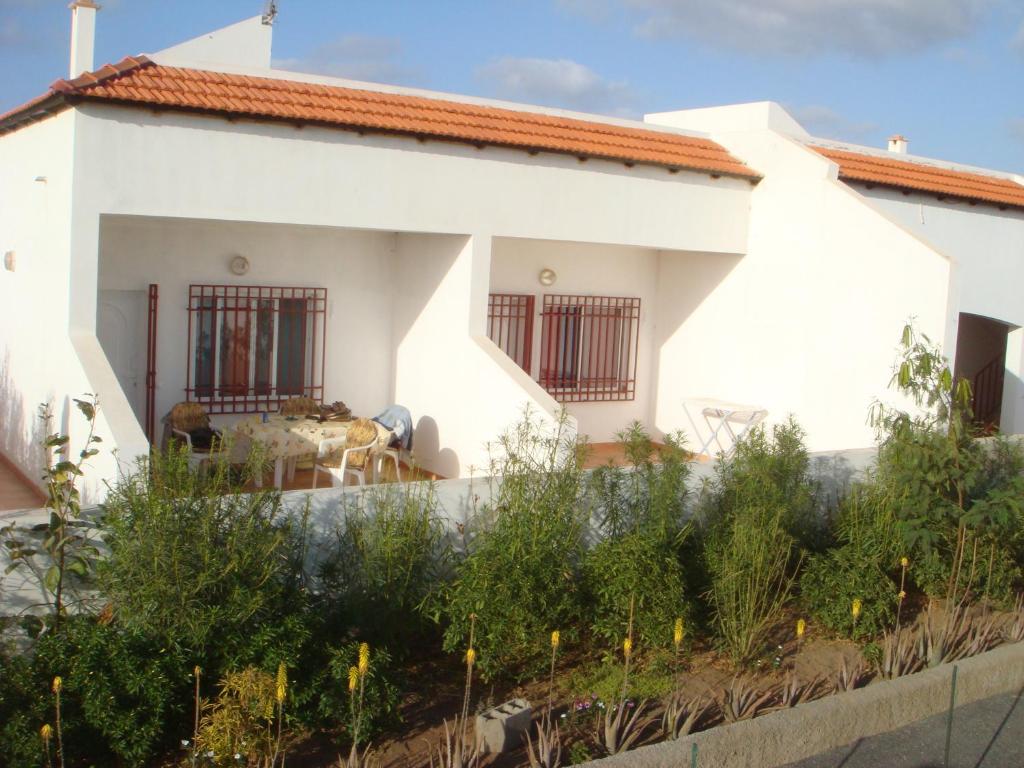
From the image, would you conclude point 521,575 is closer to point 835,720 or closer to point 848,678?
point 835,720

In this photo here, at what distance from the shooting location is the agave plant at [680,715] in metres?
5.86

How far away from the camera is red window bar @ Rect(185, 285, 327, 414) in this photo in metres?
11.8

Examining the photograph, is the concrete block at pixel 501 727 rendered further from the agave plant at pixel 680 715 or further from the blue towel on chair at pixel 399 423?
the blue towel on chair at pixel 399 423

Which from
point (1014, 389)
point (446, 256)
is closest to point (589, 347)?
point (446, 256)

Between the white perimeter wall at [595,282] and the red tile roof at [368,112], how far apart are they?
5.77 ft

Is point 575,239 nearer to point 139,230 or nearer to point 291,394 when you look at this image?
point 291,394

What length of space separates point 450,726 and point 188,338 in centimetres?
699

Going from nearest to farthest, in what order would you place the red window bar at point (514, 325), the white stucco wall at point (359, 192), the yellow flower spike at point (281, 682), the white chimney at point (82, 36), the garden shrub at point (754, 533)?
the yellow flower spike at point (281, 682), the garden shrub at point (754, 533), the white stucco wall at point (359, 192), the white chimney at point (82, 36), the red window bar at point (514, 325)

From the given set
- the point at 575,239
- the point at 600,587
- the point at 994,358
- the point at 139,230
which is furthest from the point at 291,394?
the point at 994,358

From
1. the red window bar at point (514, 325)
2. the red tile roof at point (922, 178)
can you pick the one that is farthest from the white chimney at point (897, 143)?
the red window bar at point (514, 325)

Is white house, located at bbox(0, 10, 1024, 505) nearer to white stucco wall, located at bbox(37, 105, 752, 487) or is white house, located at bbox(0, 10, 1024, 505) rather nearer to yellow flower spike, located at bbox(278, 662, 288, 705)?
white stucco wall, located at bbox(37, 105, 752, 487)

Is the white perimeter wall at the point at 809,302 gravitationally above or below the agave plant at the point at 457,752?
above

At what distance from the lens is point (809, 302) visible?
505 inches

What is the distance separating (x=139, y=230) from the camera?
1125cm
